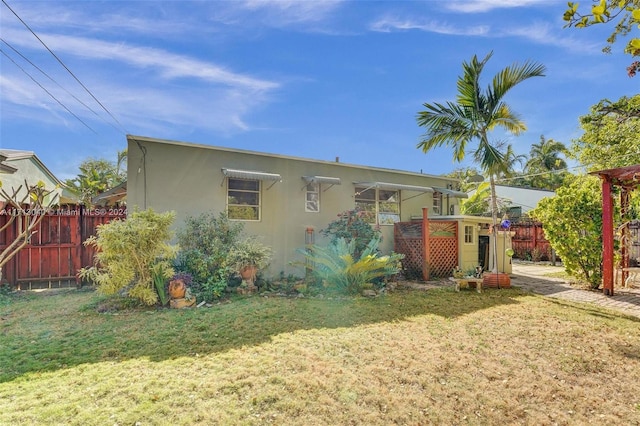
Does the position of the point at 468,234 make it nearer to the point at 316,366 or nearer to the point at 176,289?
the point at 316,366

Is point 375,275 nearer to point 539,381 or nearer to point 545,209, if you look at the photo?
point 539,381

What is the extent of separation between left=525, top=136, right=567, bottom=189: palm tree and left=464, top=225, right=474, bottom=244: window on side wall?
25.2m

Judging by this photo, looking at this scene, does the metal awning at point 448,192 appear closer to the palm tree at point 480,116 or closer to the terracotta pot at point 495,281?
the palm tree at point 480,116

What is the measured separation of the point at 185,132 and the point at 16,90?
14.0ft

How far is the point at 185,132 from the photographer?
1080 centimetres

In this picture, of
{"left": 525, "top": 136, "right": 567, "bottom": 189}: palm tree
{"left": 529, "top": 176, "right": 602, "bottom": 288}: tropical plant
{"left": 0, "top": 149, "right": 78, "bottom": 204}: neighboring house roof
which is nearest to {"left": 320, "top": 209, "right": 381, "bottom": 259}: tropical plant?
{"left": 529, "top": 176, "right": 602, "bottom": 288}: tropical plant

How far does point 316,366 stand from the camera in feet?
11.9

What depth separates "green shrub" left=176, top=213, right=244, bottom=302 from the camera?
6.99 metres

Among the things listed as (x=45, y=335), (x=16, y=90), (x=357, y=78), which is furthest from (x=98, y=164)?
(x=45, y=335)

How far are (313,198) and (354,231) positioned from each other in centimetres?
186

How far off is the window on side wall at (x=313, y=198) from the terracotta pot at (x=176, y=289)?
4478mm

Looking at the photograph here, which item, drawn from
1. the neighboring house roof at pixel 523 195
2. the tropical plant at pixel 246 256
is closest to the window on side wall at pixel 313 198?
the tropical plant at pixel 246 256

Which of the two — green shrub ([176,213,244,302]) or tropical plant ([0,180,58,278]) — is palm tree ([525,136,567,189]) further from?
tropical plant ([0,180,58,278])

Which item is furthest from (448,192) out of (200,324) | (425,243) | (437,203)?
(200,324)
